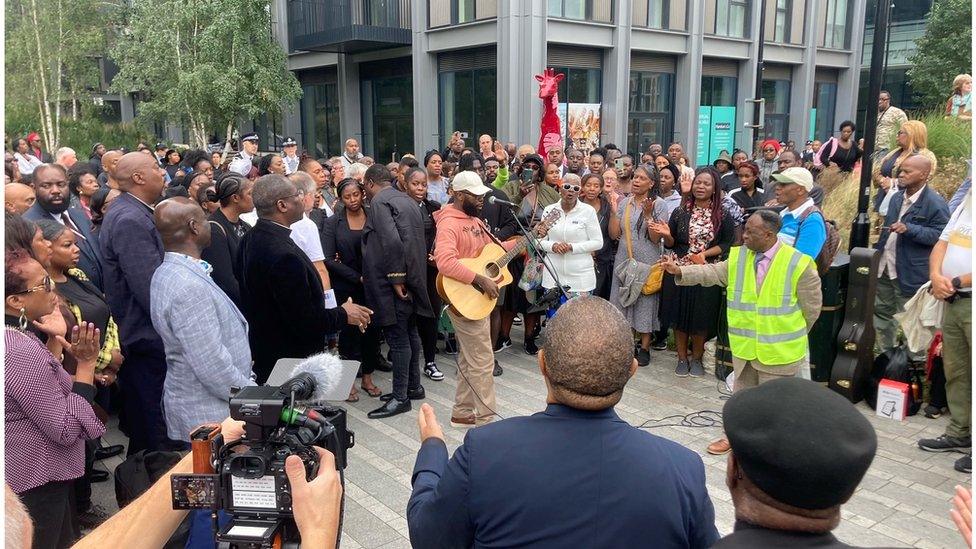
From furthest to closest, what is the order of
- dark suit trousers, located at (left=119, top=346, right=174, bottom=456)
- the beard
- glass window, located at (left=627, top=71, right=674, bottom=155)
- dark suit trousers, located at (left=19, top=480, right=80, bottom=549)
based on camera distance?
glass window, located at (left=627, top=71, right=674, bottom=155), the beard, dark suit trousers, located at (left=119, top=346, right=174, bottom=456), dark suit trousers, located at (left=19, top=480, right=80, bottom=549)

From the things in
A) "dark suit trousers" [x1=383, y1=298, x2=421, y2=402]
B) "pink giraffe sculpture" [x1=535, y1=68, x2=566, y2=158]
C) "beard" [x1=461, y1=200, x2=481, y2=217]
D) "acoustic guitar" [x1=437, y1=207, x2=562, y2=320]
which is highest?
"pink giraffe sculpture" [x1=535, y1=68, x2=566, y2=158]

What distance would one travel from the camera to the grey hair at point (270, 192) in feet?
14.9

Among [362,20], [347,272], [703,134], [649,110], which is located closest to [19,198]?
[347,272]

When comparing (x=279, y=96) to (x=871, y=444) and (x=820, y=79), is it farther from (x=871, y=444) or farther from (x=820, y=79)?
(x=871, y=444)

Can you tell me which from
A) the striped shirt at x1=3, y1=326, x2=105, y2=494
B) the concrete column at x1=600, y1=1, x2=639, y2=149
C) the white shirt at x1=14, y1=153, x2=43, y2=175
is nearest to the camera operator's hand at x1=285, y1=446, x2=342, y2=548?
the striped shirt at x1=3, y1=326, x2=105, y2=494

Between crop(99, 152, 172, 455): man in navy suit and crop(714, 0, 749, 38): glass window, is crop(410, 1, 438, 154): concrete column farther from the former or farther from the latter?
crop(99, 152, 172, 455): man in navy suit

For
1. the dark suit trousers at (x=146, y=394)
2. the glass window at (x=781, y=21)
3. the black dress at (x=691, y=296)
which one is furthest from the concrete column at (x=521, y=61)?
the dark suit trousers at (x=146, y=394)

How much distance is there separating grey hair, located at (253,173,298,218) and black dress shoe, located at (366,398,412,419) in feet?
7.30

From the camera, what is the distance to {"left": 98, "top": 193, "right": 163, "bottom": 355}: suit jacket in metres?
4.16

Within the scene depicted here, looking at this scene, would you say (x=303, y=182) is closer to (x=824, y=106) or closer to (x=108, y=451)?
(x=108, y=451)

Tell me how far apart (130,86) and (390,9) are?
10336 millimetres

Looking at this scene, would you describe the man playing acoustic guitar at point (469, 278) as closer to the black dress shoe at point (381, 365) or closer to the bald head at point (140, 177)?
the black dress shoe at point (381, 365)

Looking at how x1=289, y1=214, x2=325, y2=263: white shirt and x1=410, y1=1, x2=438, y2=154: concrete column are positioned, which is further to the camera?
x1=410, y1=1, x2=438, y2=154: concrete column

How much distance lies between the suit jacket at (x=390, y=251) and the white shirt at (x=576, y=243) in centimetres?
154
